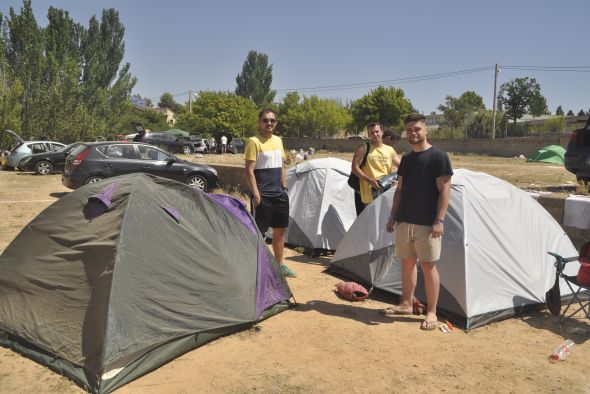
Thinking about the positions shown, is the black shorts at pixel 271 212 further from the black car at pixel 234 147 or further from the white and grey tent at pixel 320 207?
the black car at pixel 234 147

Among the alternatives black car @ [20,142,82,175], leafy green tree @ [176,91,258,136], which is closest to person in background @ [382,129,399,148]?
black car @ [20,142,82,175]

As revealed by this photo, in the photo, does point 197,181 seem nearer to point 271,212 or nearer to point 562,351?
point 271,212

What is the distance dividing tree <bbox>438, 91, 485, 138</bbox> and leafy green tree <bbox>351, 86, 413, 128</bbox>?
30.1ft

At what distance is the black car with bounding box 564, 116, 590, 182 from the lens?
9070mm

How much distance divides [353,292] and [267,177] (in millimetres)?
1516

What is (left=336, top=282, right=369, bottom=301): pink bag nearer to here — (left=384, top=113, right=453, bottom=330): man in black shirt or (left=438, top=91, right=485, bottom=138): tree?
(left=384, top=113, right=453, bottom=330): man in black shirt

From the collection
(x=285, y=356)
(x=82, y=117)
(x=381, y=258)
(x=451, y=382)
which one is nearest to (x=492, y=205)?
(x=381, y=258)

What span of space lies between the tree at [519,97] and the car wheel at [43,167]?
59.3 metres

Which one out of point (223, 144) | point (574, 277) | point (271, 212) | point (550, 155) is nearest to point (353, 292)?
point (271, 212)

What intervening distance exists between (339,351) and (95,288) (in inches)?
74.6

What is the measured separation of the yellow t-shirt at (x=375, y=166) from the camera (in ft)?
19.2

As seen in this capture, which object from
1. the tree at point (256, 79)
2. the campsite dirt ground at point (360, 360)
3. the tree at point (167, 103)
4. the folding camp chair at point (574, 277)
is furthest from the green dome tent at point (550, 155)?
the tree at point (167, 103)

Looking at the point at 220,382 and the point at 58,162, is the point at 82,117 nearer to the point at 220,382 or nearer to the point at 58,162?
the point at 58,162

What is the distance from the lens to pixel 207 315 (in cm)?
376
